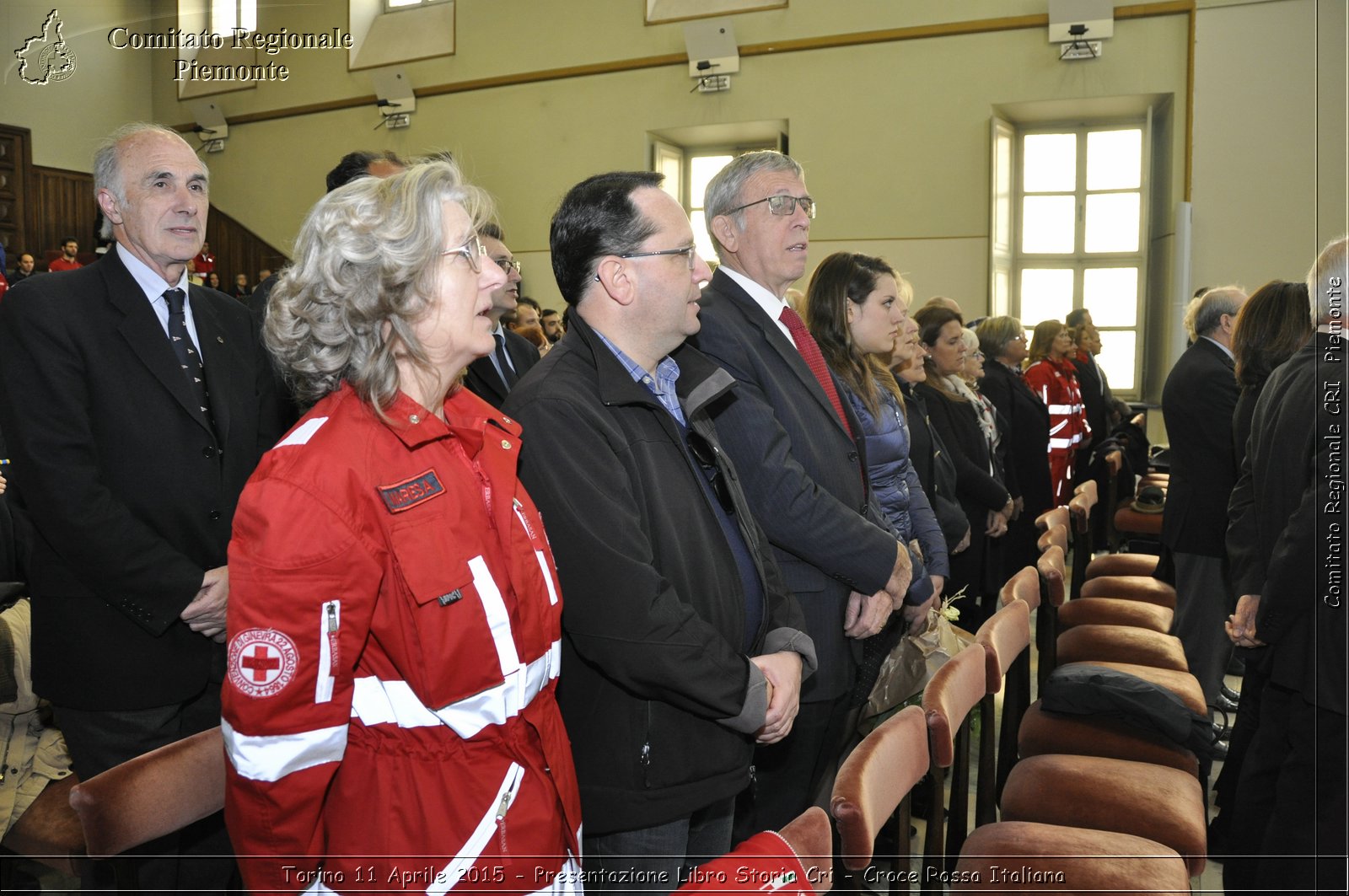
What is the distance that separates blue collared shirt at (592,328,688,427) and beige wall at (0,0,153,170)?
2.48 m

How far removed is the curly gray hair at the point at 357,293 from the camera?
1.17 metres

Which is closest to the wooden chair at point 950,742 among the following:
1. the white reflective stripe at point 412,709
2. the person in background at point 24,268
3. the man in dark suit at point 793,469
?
the man in dark suit at point 793,469

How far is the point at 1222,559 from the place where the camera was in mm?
3424

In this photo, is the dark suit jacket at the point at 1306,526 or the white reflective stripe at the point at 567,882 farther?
the dark suit jacket at the point at 1306,526

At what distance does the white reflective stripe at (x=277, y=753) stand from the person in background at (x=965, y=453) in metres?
3.05

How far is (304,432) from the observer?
1.13m

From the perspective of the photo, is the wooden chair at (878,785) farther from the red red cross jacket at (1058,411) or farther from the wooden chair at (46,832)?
the red red cross jacket at (1058,411)

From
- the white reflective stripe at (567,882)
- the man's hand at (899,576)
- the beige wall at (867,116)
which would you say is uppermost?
the beige wall at (867,116)

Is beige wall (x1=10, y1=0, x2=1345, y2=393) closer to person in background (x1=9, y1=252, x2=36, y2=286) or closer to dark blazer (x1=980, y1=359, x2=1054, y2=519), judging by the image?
person in background (x1=9, y1=252, x2=36, y2=286)

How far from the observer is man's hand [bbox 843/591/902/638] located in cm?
206

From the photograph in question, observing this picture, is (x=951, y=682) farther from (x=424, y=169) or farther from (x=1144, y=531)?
(x=1144, y=531)

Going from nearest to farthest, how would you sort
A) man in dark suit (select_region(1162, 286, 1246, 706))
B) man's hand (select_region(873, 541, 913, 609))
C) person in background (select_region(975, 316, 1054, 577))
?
man's hand (select_region(873, 541, 913, 609))
man in dark suit (select_region(1162, 286, 1246, 706))
person in background (select_region(975, 316, 1054, 577))

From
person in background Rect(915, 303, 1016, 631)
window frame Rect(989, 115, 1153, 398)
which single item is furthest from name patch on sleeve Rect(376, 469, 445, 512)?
window frame Rect(989, 115, 1153, 398)

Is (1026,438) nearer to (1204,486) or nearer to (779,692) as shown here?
(1204,486)
